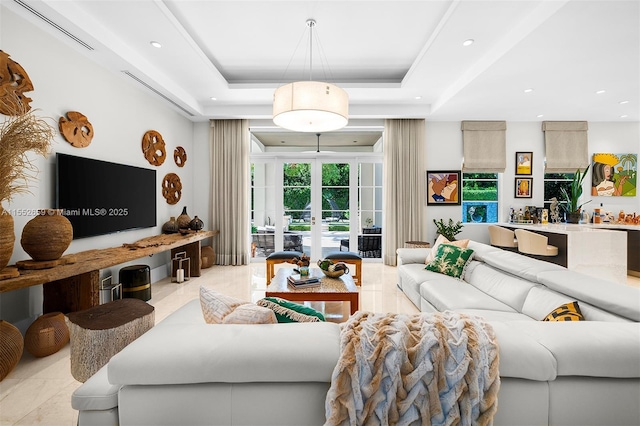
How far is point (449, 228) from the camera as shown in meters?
5.51

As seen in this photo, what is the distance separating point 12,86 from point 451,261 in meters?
4.26

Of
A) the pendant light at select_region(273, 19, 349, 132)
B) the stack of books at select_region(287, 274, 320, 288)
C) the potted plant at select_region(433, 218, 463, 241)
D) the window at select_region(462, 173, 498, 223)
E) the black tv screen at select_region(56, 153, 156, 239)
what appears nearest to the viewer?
the pendant light at select_region(273, 19, 349, 132)

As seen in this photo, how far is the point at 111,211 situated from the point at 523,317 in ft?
13.9

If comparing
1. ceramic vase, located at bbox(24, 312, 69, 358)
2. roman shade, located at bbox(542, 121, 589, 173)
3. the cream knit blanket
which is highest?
roman shade, located at bbox(542, 121, 589, 173)

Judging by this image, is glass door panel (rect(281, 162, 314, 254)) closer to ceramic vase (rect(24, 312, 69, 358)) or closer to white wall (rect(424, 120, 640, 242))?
white wall (rect(424, 120, 640, 242))

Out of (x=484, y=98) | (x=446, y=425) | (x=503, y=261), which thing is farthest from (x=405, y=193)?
(x=446, y=425)

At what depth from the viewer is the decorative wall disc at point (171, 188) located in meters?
4.86

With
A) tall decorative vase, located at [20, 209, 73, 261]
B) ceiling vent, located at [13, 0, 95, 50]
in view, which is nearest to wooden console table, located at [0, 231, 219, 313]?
tall decorative vase, located at [20, 209, 73, 261]

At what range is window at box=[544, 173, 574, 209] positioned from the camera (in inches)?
233

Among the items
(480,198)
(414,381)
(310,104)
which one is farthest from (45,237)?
(480,198)

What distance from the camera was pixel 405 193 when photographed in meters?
5.70

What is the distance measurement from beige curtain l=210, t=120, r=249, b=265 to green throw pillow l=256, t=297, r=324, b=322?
435 centimetres

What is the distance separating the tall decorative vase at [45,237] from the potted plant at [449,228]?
17.1 ft

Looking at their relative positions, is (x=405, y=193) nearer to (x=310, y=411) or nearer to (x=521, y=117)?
(x=521, y=117)
